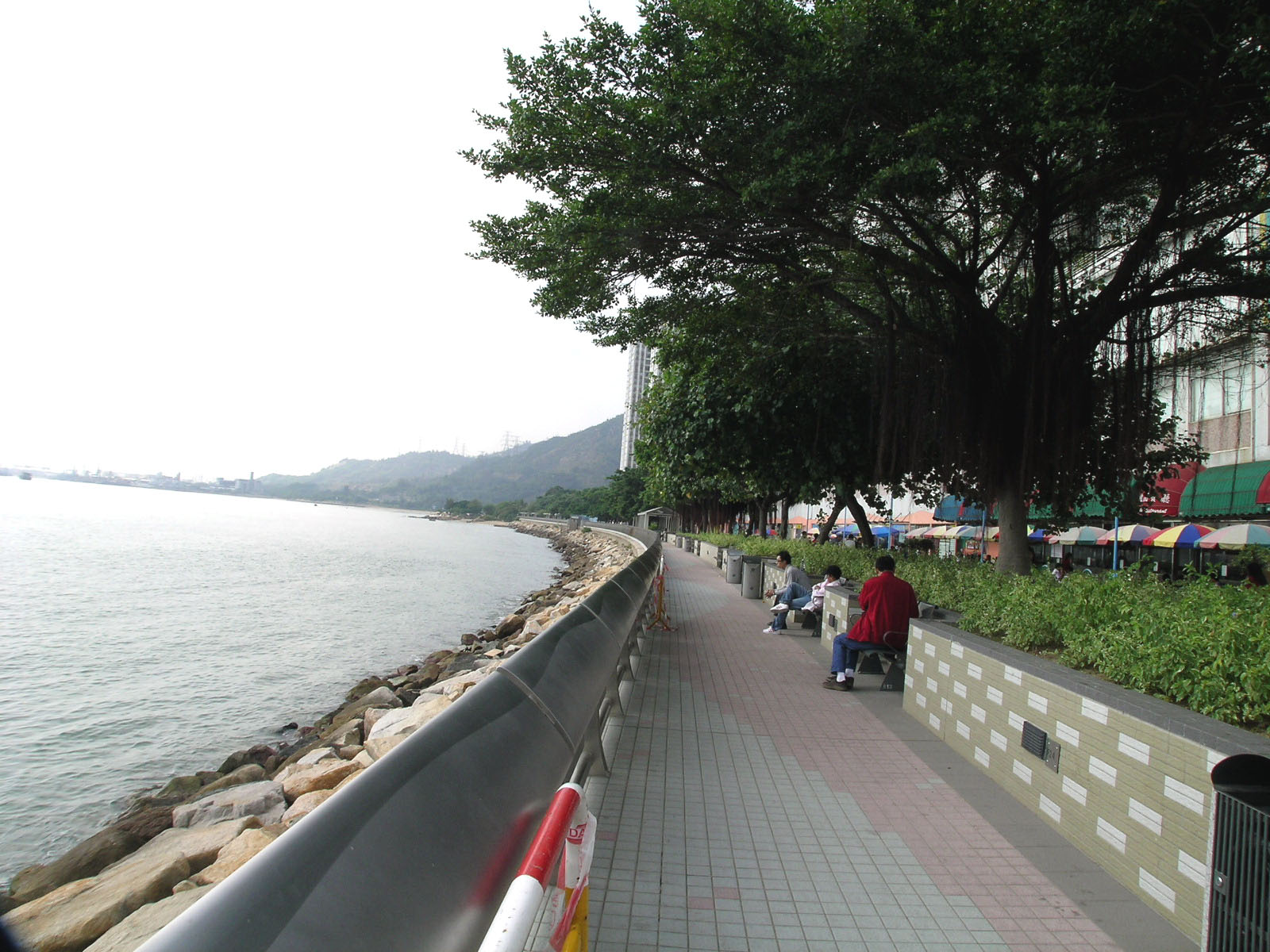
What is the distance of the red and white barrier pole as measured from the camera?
4.87 feet

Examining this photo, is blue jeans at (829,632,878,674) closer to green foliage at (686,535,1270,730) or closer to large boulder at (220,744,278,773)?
green foliage at (686,535,1270,730)

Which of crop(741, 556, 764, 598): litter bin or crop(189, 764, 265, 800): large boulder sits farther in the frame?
crop(741, 556, 764, 598): litter bin

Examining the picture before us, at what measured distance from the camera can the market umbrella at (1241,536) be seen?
587 inches

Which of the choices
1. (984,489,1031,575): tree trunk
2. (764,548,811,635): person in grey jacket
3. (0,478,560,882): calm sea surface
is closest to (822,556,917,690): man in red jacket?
(984,489,1031,575): tree trunk

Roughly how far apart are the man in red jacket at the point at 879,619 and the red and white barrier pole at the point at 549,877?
617 cm

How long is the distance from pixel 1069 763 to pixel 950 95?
561 cm

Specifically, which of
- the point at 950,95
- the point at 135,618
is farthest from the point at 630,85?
the point at 135,618

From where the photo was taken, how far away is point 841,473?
1446 cm

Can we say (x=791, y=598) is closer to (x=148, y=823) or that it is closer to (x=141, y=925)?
(x=148, y=823)

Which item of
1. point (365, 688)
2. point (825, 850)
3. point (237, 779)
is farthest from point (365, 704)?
point (825, 850)

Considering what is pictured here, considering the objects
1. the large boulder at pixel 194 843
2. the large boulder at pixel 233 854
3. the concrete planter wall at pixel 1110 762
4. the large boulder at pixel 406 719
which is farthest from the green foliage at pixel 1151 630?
the large boulder at pixel 194 843

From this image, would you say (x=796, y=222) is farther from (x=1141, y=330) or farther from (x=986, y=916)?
(x=986, y=916)

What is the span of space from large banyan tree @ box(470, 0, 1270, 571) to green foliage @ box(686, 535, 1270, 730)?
2.95 m

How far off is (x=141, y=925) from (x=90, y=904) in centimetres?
85
